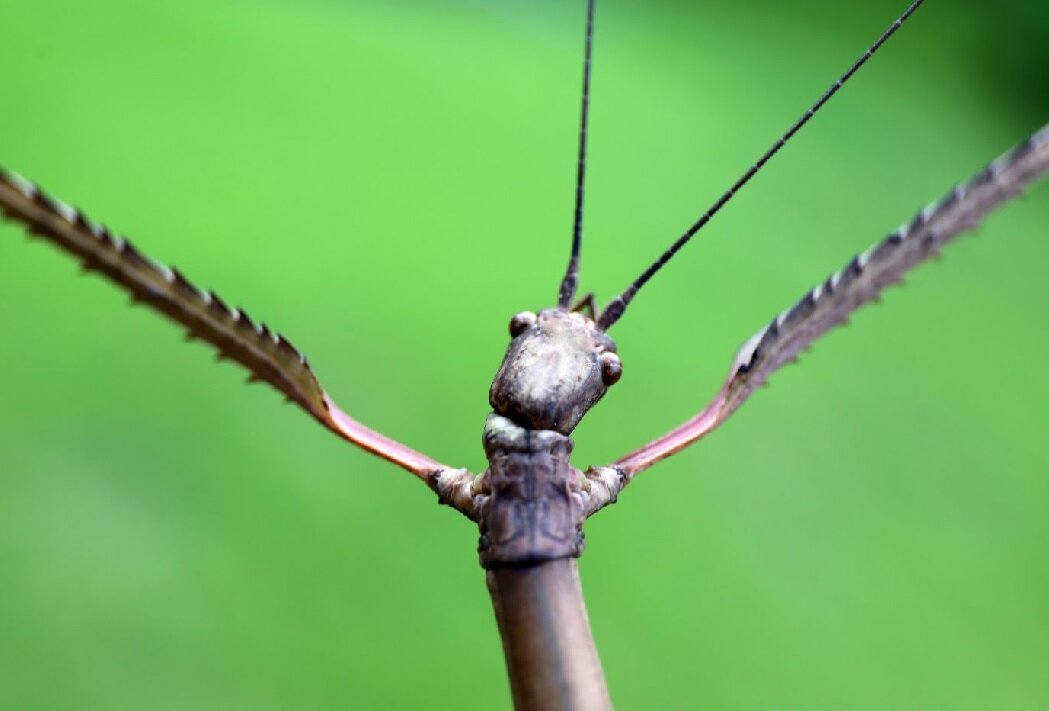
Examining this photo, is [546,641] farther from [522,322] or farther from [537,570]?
[522,322]

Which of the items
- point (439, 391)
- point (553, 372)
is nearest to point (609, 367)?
point (553, 372)

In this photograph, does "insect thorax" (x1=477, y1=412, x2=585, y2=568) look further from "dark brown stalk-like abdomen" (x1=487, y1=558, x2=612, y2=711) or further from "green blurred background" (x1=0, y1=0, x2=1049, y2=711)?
"green blurred background" (x1=0, y1=0, x2=1049, y2=711)

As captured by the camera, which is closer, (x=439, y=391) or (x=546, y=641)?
(x=546, y=641)

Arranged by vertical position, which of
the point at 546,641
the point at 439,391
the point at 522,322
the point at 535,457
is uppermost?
the point at 439,391

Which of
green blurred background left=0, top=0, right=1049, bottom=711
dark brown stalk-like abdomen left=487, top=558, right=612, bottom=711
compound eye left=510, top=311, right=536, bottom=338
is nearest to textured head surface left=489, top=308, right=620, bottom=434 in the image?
compound eye left=510, top=311, right=536, bottom=338

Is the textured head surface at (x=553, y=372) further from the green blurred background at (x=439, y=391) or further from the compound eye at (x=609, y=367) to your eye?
the green blurred background at (x=439, y=391)

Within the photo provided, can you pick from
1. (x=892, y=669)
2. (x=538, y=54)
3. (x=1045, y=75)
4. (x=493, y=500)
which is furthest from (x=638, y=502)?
(x=1045, y=75)

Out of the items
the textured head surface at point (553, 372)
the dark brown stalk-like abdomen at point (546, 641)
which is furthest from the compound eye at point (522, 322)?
the dark brown stalk-like abdomen at point (546, 641)

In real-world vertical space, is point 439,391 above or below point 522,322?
above
